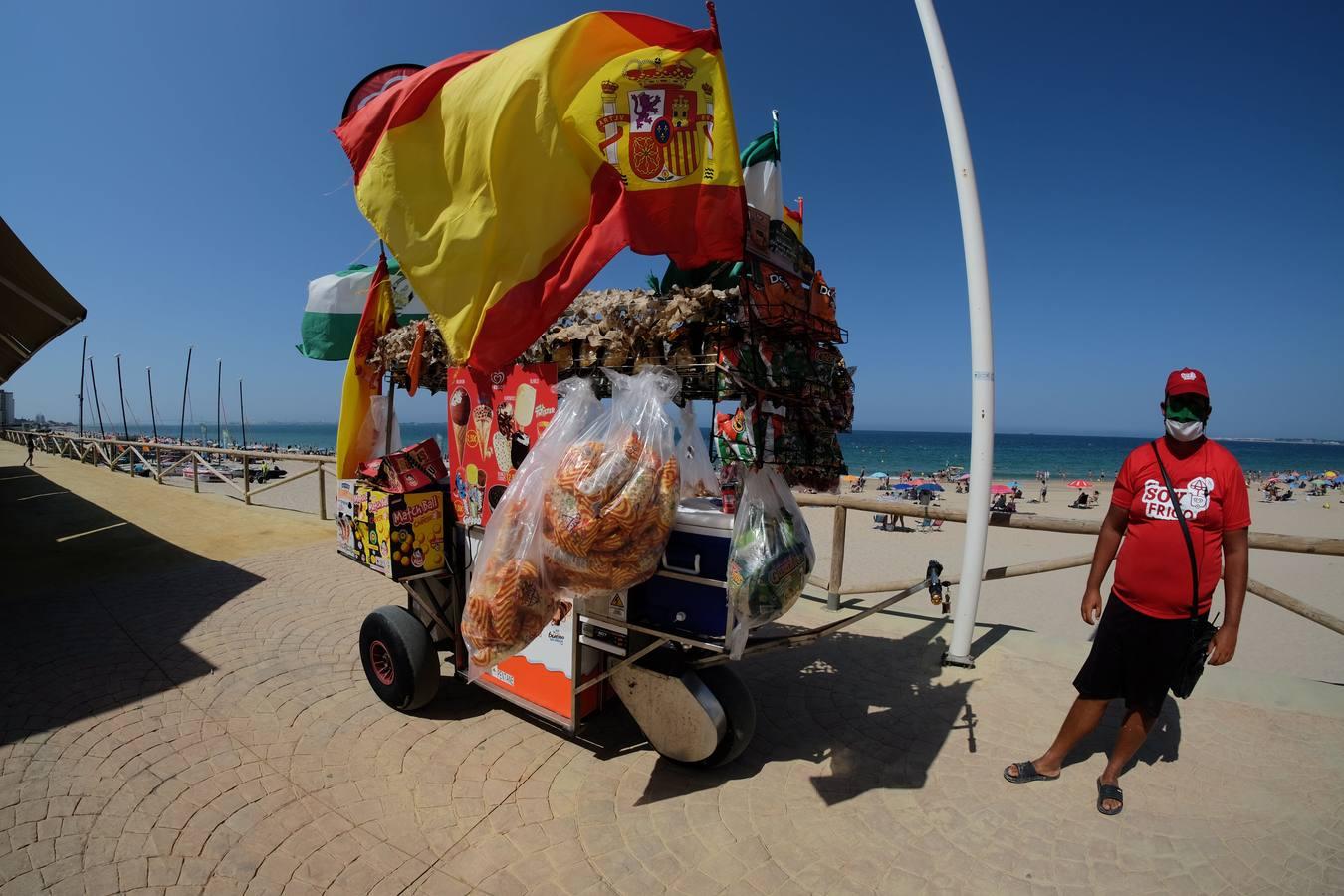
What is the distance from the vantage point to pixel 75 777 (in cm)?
298

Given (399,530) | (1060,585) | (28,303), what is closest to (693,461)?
(399,530)

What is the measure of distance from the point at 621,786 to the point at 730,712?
2.20 ft

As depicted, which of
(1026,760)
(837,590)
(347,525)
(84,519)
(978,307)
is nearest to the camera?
(1026,760)

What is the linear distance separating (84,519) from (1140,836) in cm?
1363

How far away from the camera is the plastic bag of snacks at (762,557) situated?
2465 millimetres

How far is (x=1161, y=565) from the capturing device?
269 centimetres

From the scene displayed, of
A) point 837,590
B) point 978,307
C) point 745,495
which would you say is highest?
point 978,307

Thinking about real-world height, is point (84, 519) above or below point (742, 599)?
below

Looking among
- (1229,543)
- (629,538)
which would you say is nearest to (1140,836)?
(1229,543)

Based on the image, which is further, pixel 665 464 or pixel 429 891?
pixel 665 464

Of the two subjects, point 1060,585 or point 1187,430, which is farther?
point 1060,585

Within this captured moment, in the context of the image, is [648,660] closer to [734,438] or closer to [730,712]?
[730,712]

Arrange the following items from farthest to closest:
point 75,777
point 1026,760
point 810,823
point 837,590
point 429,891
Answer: point 837,590
point 1026,760
point 75,777
point 810,823
point 429,891

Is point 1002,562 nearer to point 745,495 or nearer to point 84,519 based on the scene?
point 745,495
